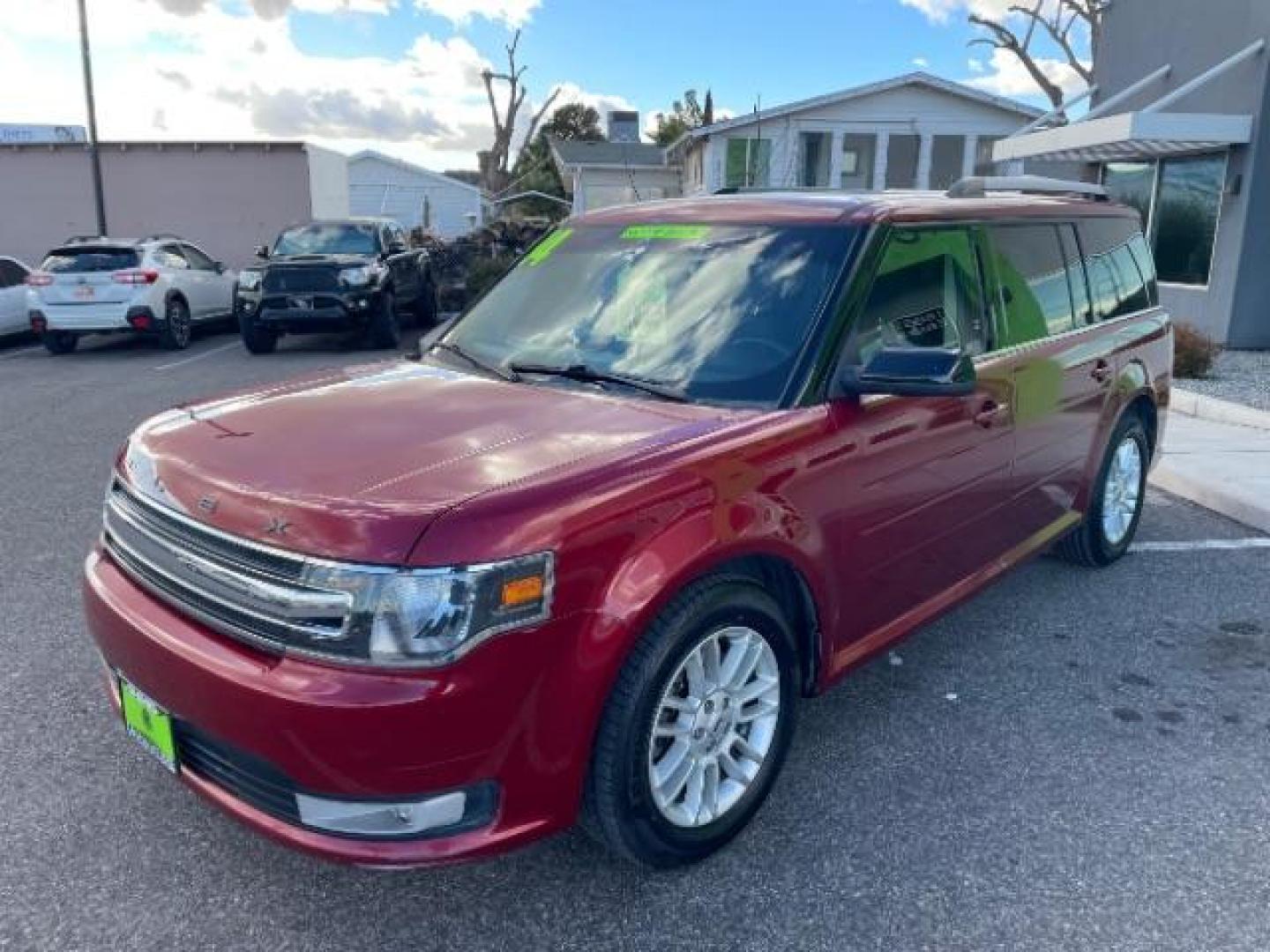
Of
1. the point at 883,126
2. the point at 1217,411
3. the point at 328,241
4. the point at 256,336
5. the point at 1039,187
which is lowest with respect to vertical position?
the point at 256,336

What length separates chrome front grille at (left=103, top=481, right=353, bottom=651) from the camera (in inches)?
86.4

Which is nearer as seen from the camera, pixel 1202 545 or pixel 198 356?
pixel 1202 545

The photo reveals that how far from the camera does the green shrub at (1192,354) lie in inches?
392

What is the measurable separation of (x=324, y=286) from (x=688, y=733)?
11.7 m

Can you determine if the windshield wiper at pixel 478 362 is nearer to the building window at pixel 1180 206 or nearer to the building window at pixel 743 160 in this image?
the building window at pixel 1180 206

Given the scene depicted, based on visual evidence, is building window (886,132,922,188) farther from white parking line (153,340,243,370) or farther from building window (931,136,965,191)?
white parking line (153,340,243,370)

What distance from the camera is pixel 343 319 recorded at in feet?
43.3

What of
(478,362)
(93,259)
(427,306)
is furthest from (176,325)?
(478,362)

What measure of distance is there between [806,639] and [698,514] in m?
0.77

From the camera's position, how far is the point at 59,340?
13.7m

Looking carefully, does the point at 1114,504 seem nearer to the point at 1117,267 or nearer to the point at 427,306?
the point at 1117,267

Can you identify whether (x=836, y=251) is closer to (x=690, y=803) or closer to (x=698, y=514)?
(x=698, y=514)

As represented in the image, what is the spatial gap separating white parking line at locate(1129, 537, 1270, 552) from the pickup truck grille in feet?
34.5

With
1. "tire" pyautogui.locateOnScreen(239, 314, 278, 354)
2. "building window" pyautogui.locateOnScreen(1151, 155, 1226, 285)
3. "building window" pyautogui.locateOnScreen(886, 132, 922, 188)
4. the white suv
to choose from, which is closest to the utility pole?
the white suv
